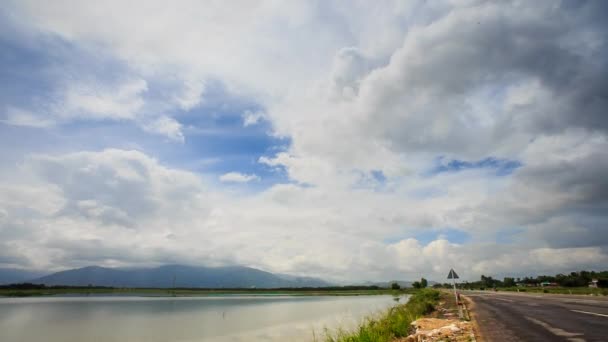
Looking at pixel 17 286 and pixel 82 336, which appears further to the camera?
pixel 17 286

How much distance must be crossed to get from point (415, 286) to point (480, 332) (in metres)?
170

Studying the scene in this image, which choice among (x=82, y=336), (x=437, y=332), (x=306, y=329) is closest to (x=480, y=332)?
(x=437, y=332)

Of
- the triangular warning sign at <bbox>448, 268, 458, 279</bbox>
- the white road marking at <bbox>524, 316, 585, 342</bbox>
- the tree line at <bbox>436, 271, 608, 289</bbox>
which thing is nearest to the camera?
the white road marking at <bbox>524, 316, 585, 342</bbox>

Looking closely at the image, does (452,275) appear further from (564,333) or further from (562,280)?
(562,280)

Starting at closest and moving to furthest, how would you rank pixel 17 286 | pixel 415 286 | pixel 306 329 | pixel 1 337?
pixel 1 337, pixel 306 329, pixel 17 286, pixel 415 286

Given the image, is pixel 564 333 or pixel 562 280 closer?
pixel 564 333

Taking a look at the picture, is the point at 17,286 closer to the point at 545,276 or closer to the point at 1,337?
the point at 1,337

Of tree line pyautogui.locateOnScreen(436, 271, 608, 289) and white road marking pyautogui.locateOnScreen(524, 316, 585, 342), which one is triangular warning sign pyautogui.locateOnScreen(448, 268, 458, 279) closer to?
white road marking pyautogui.locateOnScreen(524, 316, 585, 342)

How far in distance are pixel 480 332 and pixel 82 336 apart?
29.4 meters

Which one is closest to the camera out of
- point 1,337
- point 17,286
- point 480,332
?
point 480,332

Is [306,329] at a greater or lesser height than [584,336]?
lesser

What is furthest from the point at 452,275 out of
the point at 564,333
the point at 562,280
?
the point at 562,280

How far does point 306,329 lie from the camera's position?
1138 inches

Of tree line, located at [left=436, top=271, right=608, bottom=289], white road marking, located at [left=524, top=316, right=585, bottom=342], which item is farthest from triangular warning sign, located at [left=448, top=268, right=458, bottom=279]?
tree line, located at [left=436, top=271, right=608, bottom=289]
